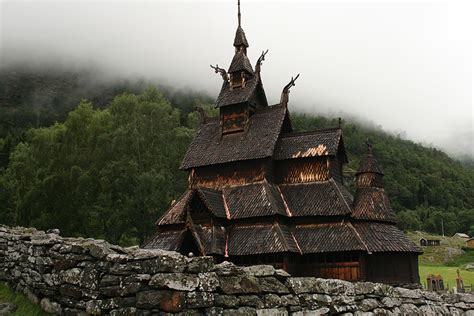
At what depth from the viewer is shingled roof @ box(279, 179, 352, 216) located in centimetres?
2883

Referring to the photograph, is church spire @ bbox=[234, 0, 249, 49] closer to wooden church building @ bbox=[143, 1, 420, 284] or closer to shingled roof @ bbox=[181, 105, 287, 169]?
wooden church building @ bbox=[143, 1, 420, 284]

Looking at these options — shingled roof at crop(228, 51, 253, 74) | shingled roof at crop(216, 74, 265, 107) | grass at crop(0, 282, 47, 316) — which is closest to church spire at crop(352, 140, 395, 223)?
shingled roof at crop(216, 74, 265, 107)

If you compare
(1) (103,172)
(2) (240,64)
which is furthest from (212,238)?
(1) (103,172)

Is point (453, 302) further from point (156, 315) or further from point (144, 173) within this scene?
point (144, 173)

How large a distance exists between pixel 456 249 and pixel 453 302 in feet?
330

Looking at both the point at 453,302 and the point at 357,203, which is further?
the point at 357,203

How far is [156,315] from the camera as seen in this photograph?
28.0ft

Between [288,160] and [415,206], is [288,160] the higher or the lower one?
the lower one

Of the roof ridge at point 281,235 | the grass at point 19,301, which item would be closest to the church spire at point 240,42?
the roof ridge at point 281,235

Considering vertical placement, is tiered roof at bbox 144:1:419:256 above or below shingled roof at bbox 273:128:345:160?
below

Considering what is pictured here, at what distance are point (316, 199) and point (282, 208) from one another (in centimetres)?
216

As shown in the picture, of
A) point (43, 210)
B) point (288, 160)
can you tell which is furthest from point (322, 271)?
point (43, 210)

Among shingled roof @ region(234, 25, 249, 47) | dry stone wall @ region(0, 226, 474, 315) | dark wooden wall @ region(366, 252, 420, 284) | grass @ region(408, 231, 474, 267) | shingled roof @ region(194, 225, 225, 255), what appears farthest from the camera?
grass @ region(408, 231, 474, 267)

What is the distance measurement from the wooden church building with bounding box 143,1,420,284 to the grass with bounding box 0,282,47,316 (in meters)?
16.9
